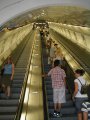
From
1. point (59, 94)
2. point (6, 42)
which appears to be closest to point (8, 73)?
point (59, 94)

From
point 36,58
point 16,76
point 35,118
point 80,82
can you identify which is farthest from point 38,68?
point 80,82

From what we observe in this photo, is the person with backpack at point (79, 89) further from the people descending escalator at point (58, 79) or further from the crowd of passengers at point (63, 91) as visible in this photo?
the people descending escalator at point (58, 79)

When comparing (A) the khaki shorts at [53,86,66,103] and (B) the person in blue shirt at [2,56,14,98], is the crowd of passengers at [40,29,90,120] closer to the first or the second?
(A) the khaki shorts at [53,86,66,103]

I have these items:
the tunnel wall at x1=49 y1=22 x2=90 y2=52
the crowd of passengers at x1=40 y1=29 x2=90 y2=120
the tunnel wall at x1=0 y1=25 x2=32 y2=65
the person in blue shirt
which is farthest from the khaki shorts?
the tunnel wall at x1=49 y1=22 x2=90 y2=52

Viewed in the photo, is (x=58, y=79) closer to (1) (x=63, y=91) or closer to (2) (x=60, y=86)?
(2) (x=60, y=86)

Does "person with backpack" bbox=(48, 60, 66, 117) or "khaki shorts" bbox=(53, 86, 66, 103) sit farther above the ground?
"person with backpack" bbox=(48, 60, 66, 117)

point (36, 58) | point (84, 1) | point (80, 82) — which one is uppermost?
point (84, 1)

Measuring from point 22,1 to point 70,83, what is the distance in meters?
5.61

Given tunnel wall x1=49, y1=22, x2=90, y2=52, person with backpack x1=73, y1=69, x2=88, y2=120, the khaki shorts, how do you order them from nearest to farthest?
person with backpack x1=73, y1=69, x2=88, y2=120, the khaki shorts, tunnel wall x1=49, y1=22, x2=90, y2=52

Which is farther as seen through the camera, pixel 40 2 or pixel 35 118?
pixel 35 118

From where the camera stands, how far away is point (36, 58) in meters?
24.0

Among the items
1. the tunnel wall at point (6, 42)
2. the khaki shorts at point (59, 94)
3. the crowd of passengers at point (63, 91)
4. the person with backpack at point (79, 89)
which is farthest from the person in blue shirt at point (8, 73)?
the tunnel wall at point (6, 42)

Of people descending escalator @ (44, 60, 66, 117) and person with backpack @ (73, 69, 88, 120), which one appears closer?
person with backpack @ (73, 69, 88, 120)

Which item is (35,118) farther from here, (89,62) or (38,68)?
(89,62)
